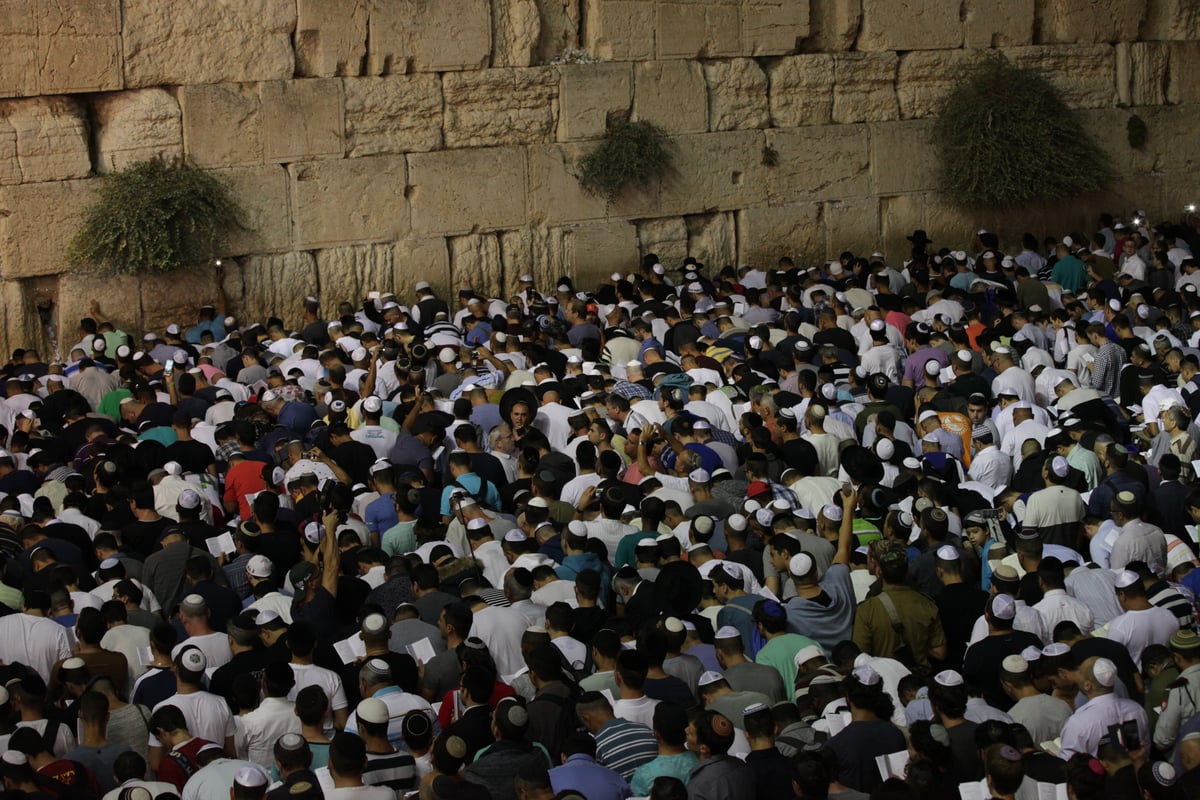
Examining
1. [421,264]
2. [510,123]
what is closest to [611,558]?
A: [421,264]

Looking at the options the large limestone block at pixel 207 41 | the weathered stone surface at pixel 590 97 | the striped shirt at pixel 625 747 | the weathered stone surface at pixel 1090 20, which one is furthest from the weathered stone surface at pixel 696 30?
the striped shirt at pixel 625 747

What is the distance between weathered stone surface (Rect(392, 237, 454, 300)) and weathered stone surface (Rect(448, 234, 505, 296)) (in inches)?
4.4

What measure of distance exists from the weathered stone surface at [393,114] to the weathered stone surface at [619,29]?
2.03 m

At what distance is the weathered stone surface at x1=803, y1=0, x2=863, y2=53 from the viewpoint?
19.0 metres

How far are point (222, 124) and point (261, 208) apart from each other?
3.05 feet

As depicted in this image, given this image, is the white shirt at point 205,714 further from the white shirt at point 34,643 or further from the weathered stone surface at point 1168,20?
the weathered stone surface at point 1168,20

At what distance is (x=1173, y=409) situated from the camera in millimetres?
10680

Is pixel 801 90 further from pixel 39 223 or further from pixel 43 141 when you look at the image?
pixel 39 223

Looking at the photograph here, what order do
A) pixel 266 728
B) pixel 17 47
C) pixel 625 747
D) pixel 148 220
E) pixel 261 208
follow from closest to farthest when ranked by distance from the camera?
1. pixel 625 747
2. pixel 266 728
3. pixel 17 47
4. pixel 148 220
5. pixel 261 208

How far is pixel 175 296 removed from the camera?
15.6m

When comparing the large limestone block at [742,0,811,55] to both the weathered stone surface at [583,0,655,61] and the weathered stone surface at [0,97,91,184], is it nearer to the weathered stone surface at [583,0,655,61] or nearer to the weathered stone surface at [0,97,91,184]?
the weathered stone surface at [583,0,655,61]

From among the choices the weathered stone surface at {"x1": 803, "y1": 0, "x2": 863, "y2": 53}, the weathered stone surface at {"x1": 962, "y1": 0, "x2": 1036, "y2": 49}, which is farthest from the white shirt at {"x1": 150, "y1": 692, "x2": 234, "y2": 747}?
the weathered stone surface at {"x1": 962, "y1": 0, "x2": 1036, "y2": 49}

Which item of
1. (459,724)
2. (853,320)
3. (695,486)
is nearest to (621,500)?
(695,486)

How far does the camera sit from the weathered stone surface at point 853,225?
1919cm
